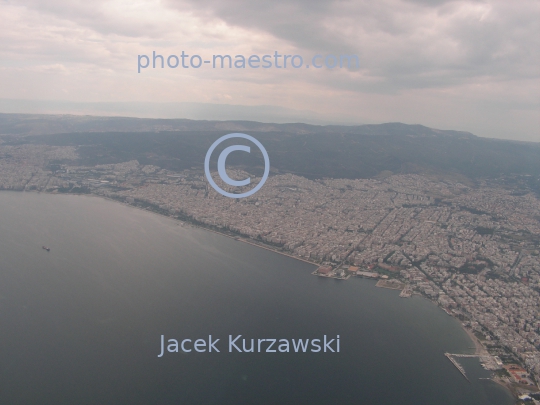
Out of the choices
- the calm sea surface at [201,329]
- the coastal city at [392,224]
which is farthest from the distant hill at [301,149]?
the calm sea surface at [201,329]

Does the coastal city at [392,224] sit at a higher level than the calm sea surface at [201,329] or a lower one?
higher

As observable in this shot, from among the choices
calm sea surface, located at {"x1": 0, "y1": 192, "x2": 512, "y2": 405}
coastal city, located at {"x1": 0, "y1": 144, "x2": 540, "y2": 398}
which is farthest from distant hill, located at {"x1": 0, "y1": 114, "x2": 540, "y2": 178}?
calm sea surface, located at {"x1": 0, "y1": 192, "x2": 512, "y2": 405}

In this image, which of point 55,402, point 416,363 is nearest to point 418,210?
point 416,363

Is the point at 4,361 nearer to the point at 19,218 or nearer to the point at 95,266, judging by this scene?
the point at 95,266

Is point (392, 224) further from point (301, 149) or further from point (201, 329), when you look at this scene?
point (301, 149)

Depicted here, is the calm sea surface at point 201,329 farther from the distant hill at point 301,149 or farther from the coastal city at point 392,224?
the distant hill at point 301,149
